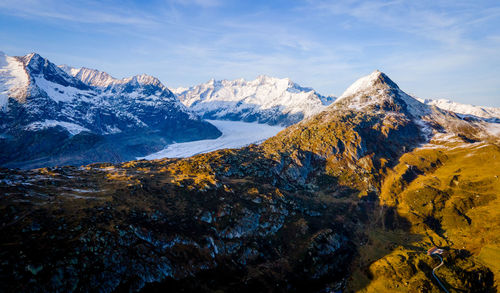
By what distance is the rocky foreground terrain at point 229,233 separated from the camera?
3349 inches

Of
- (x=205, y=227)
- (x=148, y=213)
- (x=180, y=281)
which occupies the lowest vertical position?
(x=180, y=281)

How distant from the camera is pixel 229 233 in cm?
12838

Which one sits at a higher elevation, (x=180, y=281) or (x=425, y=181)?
(x=425, y=181)

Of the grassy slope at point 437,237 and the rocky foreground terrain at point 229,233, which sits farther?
→ the grassy slope at point 437,237

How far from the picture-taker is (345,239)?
148 metres

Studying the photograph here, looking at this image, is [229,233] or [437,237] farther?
[437,237]

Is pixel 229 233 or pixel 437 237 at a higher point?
pixel 229 233

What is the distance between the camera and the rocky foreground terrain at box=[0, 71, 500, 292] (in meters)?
85.1

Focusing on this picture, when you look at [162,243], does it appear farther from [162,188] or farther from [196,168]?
[196,168]

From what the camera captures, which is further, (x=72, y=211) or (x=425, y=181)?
(x=425, y=181)

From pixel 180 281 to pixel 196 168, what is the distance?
97.0 m

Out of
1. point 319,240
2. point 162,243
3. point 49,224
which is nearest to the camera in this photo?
point 49,224

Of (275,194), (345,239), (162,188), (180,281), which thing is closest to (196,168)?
(162,188)

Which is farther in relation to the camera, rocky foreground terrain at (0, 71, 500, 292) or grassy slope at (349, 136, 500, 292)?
grassy slope at (349, 136, 500, 292)
